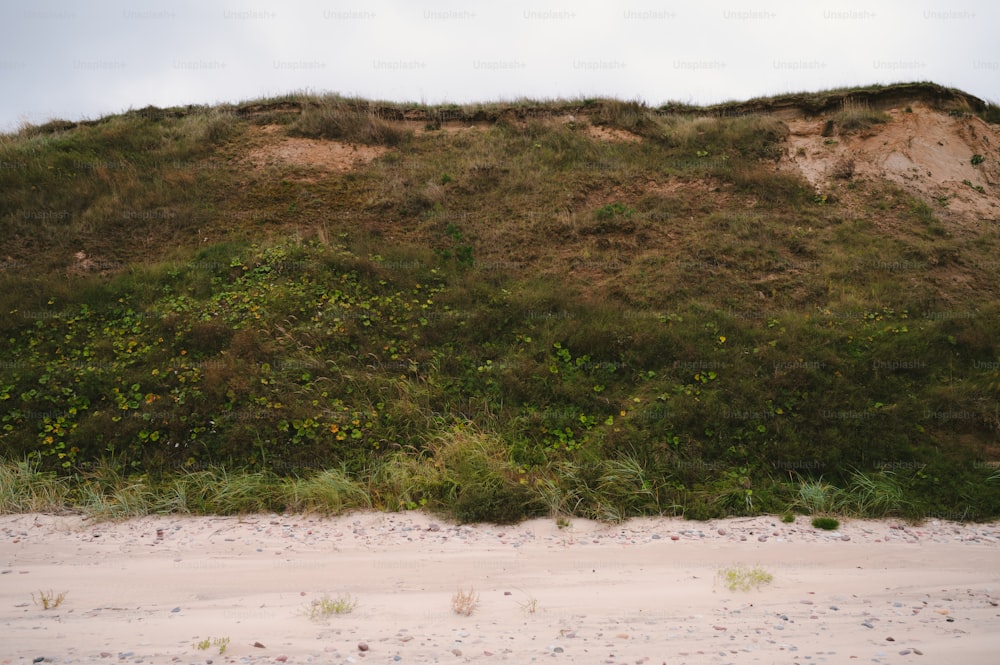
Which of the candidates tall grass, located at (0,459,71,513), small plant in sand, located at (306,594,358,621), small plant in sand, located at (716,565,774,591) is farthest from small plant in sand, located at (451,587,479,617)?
tall grass, located at (0,459,71,513)

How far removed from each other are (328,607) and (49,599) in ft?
8.81

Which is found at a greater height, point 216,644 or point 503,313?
point 503,313

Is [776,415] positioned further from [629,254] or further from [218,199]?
[218,199]

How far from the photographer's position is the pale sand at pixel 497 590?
4836 millimetres

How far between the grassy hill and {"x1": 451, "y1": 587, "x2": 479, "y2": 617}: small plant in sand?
2062 millimetres

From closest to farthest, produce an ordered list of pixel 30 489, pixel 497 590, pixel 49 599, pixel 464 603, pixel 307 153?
pixel 464 603 → pixel 49 599 → pixel 497 590 → pixel 30 489 → pixel 307 153

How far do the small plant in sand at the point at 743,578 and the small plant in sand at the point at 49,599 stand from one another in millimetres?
6255

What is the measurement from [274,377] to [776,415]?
25.8 feet

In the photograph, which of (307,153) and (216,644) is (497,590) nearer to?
(216,644)

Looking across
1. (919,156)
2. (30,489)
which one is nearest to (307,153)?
(30,489)

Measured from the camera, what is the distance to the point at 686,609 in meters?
5.55

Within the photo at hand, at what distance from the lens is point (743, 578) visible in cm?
609

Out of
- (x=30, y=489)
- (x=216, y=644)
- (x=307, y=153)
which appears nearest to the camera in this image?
(x=216, y=644)

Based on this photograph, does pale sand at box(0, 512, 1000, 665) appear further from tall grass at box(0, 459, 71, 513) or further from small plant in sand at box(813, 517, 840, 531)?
tall grass at box(0, 459, 71, 513)
